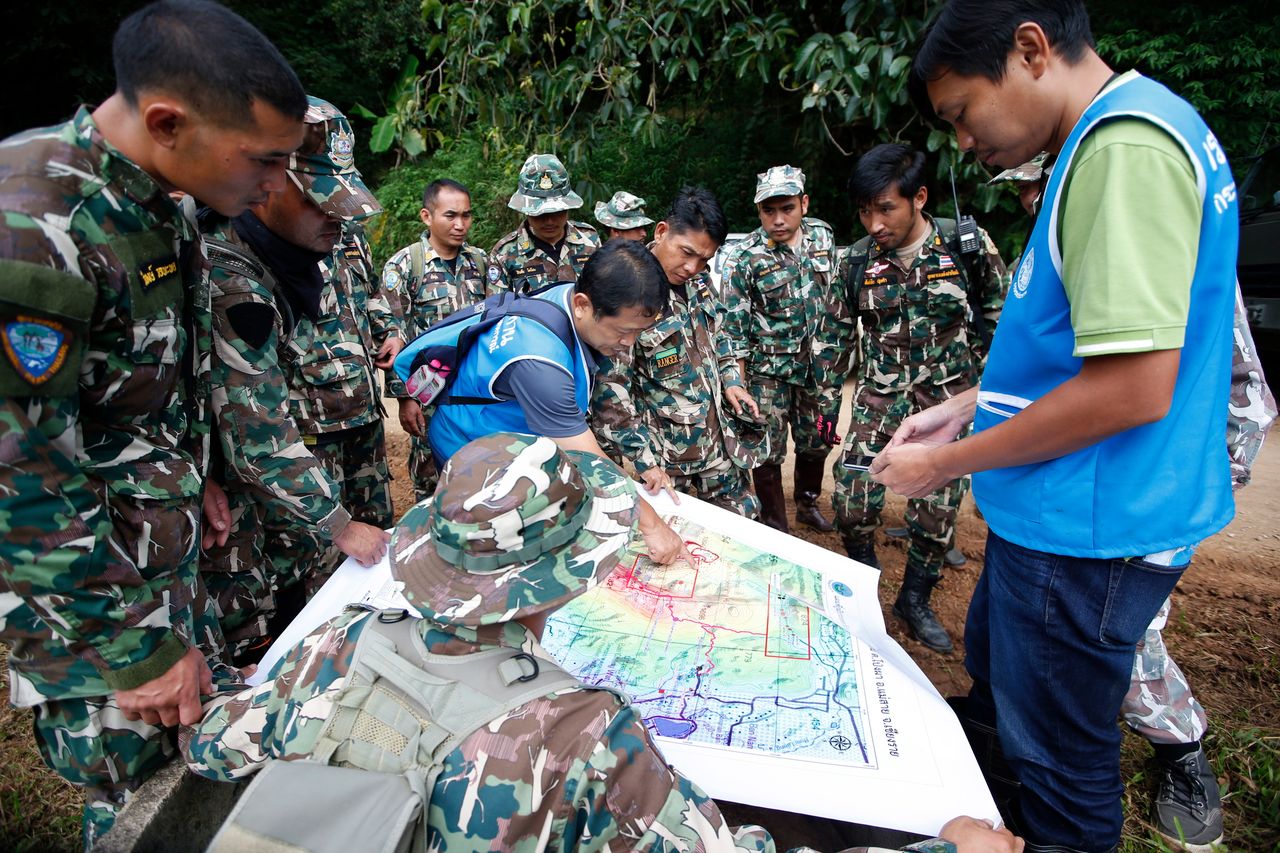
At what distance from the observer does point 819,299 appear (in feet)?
12.7

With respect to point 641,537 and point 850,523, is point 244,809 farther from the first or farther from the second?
point 850,523

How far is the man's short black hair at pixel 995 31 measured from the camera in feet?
4.03

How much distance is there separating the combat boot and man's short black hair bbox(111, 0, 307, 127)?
2.57 metres

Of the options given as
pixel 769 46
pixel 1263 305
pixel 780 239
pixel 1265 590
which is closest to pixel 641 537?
pixel 780 239

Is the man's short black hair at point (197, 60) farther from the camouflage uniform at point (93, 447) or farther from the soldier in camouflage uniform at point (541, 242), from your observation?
the soldier in camouflage uniform at point (541, 242)

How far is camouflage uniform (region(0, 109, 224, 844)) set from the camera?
3.68ft

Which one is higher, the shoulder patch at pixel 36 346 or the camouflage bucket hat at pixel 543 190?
the shoulder patch at pixel 36 346

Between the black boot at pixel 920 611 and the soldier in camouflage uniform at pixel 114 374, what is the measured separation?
8.42 feet

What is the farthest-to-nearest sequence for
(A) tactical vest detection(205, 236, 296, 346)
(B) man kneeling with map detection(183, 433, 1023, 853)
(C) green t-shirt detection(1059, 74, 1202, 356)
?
(A) tactical vest detection(205, 236, 296, 346)
(C) green t-shirt detection(1059, 74, 1202, 356)
(B) man kneeling with map detection(183, 433, 1023, 853)

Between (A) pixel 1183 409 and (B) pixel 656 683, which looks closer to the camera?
(A) pixel 1183 409

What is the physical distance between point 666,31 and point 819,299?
7.09ft

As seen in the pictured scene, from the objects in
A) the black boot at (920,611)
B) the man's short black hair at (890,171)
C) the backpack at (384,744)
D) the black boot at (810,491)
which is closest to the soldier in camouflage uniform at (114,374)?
the backpack at (384,744)

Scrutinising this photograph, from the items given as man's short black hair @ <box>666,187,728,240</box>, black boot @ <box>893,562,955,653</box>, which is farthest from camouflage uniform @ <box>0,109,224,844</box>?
black boot @ <box>893,562,955,653</box>

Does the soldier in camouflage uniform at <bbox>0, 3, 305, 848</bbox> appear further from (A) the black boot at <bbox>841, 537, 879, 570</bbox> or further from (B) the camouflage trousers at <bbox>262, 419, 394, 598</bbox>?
(A) the black boot at <bbox>841, 537, 879, 570</bbox>
